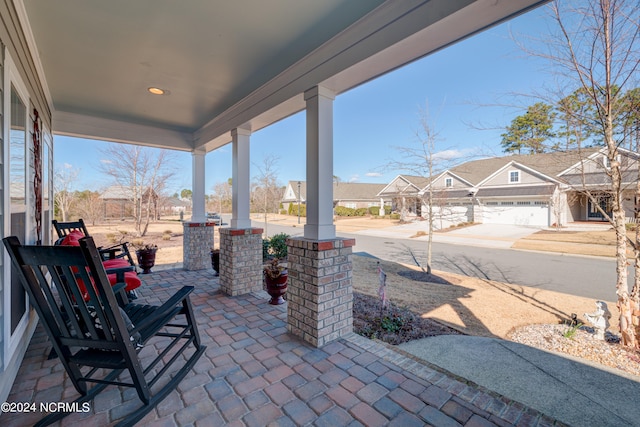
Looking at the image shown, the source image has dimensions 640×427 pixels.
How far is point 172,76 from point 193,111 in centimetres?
127

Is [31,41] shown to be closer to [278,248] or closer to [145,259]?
[145,259]

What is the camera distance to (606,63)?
3.05 meters

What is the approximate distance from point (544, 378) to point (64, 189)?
14752 mm

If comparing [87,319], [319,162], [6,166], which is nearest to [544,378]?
[319,162]

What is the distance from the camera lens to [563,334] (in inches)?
150

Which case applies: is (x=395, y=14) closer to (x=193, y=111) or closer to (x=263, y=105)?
(x=263, y=105)

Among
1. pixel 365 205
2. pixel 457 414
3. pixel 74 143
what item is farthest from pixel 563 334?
pixel 365 205

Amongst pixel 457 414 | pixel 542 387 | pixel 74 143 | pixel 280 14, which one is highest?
pixel 74 143

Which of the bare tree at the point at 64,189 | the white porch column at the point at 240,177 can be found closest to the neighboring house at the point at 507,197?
the white porch column at the point at 240,177

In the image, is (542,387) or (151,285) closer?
(542,387)

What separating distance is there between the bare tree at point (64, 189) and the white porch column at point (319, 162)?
39.2 ft

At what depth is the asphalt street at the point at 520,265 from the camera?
20.3ft

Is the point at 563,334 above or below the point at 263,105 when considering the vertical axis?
below

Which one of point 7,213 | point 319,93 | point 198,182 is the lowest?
point 7,213
